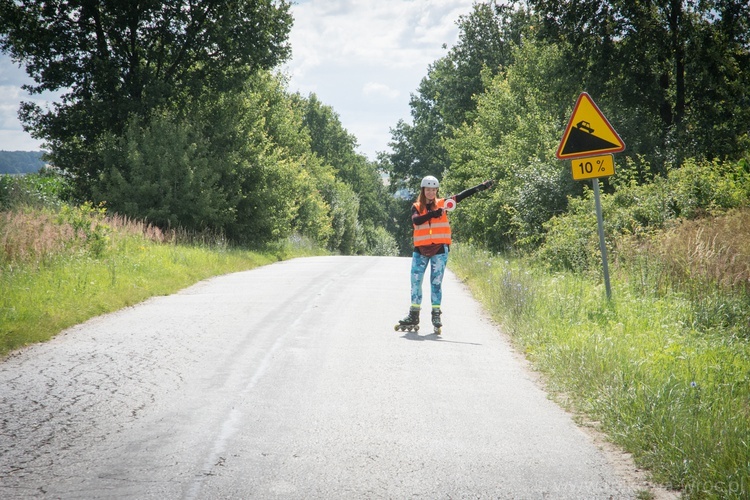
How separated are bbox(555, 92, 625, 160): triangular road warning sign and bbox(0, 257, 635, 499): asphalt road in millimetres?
2906

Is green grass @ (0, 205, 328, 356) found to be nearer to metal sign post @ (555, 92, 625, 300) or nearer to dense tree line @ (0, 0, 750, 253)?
dense tree line @ (0, 0, 750, 253)

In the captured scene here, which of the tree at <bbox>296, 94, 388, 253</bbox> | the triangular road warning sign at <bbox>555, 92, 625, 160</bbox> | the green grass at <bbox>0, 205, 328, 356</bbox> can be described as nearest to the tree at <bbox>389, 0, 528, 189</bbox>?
the tree at <bbox>296, 94, 388, 253</bbox>

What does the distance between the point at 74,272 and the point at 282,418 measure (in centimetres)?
814

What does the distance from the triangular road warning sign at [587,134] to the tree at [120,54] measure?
64.2ft

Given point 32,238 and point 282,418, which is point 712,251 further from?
point 32,238

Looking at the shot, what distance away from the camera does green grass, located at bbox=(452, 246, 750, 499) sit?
4.04 meters

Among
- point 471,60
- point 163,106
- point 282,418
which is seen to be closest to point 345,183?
point 471,60

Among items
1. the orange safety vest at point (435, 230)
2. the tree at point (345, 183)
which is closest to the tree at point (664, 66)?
the orange safety vest at point (435, 230)

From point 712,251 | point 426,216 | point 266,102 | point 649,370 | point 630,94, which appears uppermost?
point 266,102

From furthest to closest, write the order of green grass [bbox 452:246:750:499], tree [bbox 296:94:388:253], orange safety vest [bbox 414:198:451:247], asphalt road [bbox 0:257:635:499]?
tree [bbox 296:94:388:253]
orange safety vest [bbox 414:198:451:247]
green grass [bbox 452:246:750:499]
asphalt road [bbox 0:257:635:499]

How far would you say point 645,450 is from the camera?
4.41m

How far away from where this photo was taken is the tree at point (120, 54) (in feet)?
80.2

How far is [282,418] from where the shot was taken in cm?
504

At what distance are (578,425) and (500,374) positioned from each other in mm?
1596
